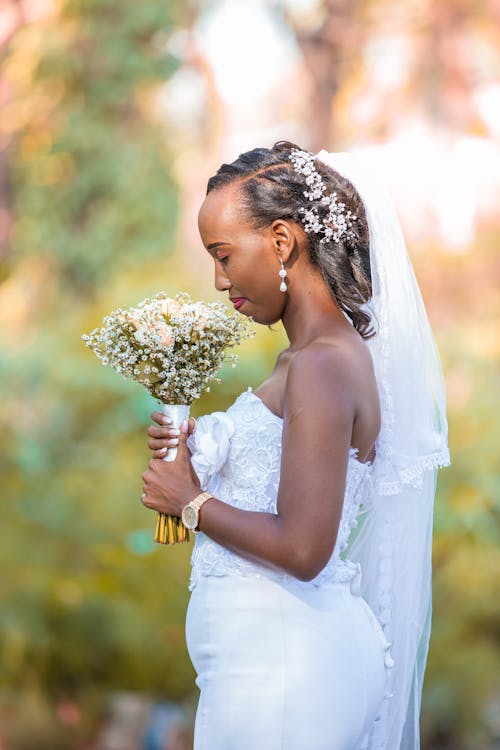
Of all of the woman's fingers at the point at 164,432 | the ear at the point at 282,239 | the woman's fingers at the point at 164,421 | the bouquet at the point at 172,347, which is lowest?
the woman's fingers at the point at 164,432

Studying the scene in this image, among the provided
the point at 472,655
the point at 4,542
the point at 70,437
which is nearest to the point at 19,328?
the point at 70,437

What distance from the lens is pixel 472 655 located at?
5430mm

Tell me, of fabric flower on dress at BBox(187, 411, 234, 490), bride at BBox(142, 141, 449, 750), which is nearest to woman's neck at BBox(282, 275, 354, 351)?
bride at BBox(142, 141, 449, 750)

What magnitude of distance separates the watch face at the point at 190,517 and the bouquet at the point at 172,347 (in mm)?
119

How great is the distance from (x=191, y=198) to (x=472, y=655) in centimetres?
1296

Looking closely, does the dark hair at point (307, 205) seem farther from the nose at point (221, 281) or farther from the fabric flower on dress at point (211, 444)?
the fabric flower on dress at point (211, 444)

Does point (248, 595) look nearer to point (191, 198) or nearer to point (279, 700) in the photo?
point (279, 700)

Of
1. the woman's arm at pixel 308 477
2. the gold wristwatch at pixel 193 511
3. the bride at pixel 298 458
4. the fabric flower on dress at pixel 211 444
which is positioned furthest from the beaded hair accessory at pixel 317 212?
the gold wristwatch at pixel 193 511

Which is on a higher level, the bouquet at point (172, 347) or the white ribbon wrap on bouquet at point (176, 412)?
the bouquet at point (172, 347)

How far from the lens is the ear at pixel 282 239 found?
222 cm

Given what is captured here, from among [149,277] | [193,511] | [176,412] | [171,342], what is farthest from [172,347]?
[149,277]

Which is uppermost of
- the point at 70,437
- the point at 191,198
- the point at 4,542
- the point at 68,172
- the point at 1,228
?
the point at 191,198

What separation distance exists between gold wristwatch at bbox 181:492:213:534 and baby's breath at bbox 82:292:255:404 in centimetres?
25

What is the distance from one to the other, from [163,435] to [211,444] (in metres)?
0.14
